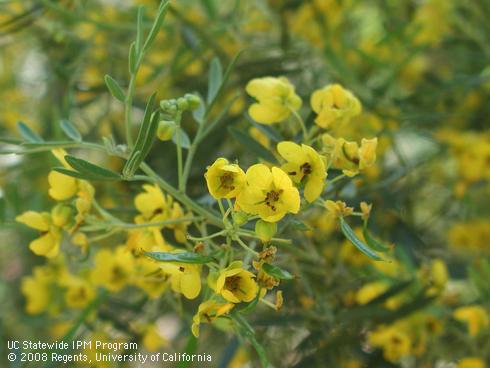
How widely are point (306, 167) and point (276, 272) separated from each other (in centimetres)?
13

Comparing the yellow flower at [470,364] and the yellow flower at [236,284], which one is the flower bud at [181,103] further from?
the yellow flower at [470,364]

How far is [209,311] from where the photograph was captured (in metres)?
0.77

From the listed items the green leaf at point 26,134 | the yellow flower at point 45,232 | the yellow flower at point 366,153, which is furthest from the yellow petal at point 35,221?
the yellow flower at point 366,153

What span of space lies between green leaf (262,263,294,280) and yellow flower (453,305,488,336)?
0.54 m

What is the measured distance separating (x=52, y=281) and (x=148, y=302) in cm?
20

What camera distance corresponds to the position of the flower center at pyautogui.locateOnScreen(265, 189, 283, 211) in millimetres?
727

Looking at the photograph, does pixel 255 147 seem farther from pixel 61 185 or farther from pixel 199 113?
pixel 61 185

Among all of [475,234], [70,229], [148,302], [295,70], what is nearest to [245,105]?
[295,70]

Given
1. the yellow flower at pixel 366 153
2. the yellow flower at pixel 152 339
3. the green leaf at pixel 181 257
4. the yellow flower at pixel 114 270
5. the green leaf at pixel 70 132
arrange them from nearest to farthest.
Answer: the green leaf at pixel 181 257, the yellow flower at pixel 366 153, the green leaf at pixel 70 132, the yellow flower at pixel 114 270, the yellow flower at pixel 152 339

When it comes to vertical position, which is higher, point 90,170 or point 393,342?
point 90,170

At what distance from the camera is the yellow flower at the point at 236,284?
2.39ft

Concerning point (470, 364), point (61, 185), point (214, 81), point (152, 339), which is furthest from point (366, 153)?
point (152, 339)

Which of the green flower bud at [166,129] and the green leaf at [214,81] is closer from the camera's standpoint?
the green flower bud at [166,129]

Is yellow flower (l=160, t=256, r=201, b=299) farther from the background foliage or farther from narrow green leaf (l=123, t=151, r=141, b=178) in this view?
the background foliage
